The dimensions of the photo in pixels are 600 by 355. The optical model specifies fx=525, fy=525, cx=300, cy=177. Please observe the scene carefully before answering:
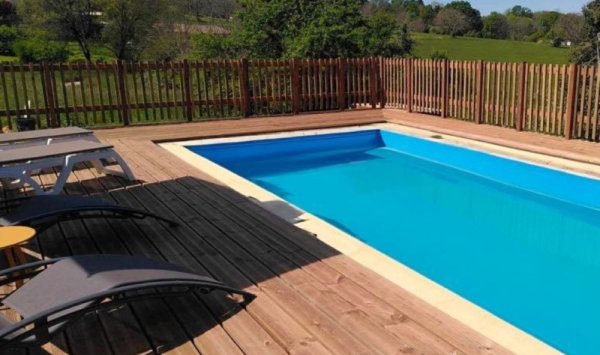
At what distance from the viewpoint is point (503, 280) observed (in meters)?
4.88

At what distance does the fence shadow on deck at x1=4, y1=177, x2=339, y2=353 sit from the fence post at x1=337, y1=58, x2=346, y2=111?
714cm

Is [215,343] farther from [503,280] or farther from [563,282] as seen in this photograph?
[563,282]

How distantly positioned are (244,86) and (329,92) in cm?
208

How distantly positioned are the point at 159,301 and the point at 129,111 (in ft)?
26.5

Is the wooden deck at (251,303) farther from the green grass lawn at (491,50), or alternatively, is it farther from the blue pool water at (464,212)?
the green grass lawn at (491,50)

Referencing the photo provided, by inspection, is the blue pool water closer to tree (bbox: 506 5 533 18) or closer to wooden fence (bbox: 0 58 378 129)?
wooden fence (bbox: 0 58 378 129)

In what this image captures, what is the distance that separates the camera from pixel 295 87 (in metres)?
11.5

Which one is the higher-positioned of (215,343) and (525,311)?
(215,343)

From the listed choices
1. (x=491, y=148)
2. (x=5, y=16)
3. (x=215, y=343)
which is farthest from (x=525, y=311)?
(x=5, y=16)

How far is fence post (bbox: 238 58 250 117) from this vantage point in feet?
35.7

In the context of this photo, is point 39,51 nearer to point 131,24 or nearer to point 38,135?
point 131,24

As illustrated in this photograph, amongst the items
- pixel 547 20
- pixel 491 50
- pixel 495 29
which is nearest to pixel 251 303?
pixel 491 50

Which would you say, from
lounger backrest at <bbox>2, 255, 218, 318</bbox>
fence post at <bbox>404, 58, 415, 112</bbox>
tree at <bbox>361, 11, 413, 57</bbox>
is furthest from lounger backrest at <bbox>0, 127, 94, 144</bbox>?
tree at <bbox>361, 11, 413, 57</bbox>

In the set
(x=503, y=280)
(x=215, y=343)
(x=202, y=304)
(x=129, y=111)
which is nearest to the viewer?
(x=215, y=343)
